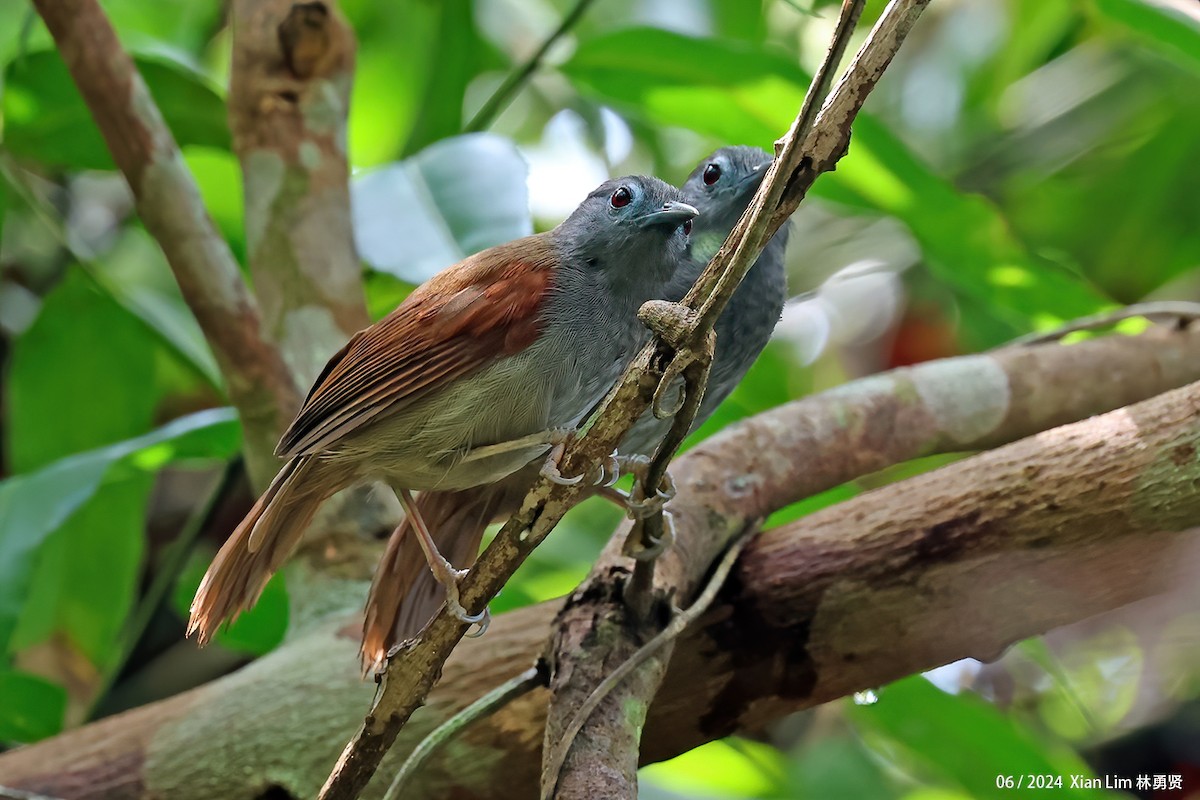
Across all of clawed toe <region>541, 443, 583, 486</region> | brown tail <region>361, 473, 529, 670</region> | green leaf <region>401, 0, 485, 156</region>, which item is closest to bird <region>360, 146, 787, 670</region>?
brown tail <region>361, 473, 529, 670</region>

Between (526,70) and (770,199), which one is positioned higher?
(526,70)

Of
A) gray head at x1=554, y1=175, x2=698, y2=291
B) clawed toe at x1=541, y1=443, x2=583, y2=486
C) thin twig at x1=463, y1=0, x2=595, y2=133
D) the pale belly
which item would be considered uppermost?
thin twig at x1=463, y1=0, x2=595, y2=133

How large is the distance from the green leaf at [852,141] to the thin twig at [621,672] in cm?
136

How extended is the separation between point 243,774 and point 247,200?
146 cm

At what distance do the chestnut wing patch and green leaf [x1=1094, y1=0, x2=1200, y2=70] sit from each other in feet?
5.61

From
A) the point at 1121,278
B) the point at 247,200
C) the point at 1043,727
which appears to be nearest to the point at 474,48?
the point at 247,200

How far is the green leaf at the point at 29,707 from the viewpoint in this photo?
2839mm

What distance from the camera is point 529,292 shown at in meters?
1.97

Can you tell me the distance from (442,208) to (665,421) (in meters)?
0.93

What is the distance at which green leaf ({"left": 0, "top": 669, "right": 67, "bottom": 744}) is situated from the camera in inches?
112

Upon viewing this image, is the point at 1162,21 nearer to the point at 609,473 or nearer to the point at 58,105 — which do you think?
the point at 609,473

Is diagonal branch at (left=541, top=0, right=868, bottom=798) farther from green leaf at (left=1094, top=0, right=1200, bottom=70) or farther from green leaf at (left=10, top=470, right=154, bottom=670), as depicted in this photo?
green leaf at (left=10, top=470, right=154, bottom=670)

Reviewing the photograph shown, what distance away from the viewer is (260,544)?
205 cm

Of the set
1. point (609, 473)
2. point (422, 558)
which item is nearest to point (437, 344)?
point (609, 473)
